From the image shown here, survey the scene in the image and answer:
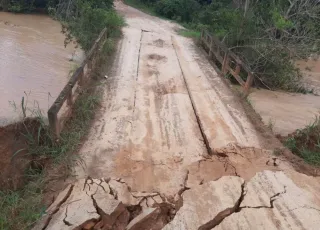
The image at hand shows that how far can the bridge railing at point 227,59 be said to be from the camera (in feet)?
23.0

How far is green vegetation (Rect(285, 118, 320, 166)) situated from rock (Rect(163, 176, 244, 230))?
1432 mm

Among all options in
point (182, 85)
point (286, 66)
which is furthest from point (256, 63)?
point (182, 85)

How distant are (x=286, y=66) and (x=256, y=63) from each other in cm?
110

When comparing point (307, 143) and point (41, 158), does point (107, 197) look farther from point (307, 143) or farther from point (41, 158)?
point (307, 143)

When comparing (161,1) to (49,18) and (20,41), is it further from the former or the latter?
(20,41)

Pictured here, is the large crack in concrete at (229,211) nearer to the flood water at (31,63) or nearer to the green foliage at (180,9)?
the flood water at (31,63)

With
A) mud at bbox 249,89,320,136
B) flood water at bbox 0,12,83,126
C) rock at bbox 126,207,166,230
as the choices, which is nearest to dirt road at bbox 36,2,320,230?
rock at bbox 126,207,166,230

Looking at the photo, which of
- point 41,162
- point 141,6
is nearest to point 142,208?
point 41,162

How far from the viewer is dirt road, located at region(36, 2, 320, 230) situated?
3.34 meters

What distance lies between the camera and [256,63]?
34.9ft

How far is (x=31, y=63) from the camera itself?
11.2 m

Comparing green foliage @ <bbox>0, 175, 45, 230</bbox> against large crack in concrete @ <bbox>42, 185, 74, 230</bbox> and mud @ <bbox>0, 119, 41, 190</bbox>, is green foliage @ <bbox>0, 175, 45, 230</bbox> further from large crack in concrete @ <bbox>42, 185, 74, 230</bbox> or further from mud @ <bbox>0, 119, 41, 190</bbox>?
mud @ <bbox>0, 119, 41, 190</bbox>

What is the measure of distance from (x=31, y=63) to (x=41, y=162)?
25.9 ft

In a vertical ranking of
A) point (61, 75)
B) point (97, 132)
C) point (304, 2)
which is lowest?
point (61, 75)
